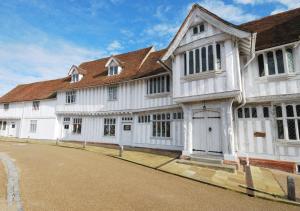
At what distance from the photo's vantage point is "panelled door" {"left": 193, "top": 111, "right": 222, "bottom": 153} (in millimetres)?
10165

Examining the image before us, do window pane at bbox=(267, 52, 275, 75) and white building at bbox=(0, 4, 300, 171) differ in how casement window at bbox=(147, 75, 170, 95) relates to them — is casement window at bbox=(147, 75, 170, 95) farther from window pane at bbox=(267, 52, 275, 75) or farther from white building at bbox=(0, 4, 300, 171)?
window pane at bbox=(267, 52, 275, 75)

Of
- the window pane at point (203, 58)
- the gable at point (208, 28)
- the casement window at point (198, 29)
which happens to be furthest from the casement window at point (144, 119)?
the casement window at point (198, 29)

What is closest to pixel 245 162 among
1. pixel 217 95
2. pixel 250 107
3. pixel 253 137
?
pixel 253 137

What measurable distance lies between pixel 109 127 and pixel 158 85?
22.8ft

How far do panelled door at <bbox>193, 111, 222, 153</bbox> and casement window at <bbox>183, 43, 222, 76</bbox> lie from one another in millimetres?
2592

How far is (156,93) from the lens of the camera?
47.5 ft

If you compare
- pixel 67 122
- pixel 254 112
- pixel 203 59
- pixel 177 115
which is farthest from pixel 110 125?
pixel 254 112

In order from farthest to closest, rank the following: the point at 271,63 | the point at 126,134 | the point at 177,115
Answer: the point at 126,134 < the point at 177,115 < the point at 271,63

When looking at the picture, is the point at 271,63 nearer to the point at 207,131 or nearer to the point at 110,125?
the point at 207,131

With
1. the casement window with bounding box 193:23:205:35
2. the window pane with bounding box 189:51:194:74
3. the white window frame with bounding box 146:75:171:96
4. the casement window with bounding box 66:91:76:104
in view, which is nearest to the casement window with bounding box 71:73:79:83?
the casement window with bounding box 66:91:76:104

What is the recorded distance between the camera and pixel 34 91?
1067 inches

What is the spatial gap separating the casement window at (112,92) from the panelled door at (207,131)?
9120 millimetres

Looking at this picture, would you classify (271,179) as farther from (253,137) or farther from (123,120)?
(123,120)

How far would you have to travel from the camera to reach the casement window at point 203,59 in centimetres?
988
